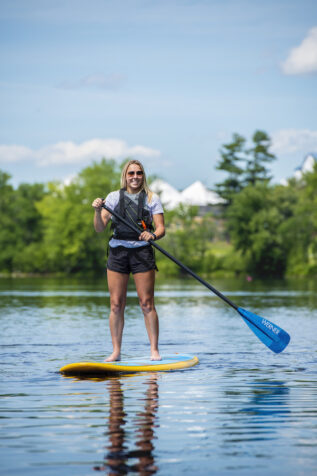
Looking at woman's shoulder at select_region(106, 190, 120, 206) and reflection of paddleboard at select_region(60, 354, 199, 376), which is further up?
woman's shoulder at select_region(106, 190, 120, 206)

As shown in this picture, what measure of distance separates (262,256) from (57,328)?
58.9 m

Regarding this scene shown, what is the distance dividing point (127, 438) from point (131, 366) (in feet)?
11.1

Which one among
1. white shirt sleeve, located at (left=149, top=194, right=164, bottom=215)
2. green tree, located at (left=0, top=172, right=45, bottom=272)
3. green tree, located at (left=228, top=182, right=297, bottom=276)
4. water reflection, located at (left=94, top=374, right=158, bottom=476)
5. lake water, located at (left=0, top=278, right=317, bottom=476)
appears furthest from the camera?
green tree, located at (left=0, top=172, right=45, bottom=272)

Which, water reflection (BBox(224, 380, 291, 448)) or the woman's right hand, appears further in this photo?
the woman's right hand

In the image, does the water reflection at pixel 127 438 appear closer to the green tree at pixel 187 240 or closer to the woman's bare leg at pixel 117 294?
the woman's bare leg at pixel 117 294

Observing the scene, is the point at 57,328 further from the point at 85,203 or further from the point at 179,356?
the point at 85,203

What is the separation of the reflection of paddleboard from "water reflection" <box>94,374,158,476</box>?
941 mm

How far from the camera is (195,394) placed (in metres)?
7.61

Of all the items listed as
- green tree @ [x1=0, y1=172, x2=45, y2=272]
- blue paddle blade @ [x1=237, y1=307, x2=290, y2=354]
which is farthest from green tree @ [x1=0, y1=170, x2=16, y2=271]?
blue paddle blade @ [x1=237, y1=307, x2=290, y2=354]

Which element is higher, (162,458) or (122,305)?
(122,305)

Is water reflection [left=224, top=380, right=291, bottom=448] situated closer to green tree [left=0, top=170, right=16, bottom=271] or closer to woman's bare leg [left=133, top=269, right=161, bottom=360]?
woman's bare leg [left=133, top=269, right=161, bottom=360]

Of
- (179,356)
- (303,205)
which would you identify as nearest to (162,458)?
(179,356)

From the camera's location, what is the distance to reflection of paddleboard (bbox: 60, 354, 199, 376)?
28.5 ft

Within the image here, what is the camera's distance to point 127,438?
18.3ft
